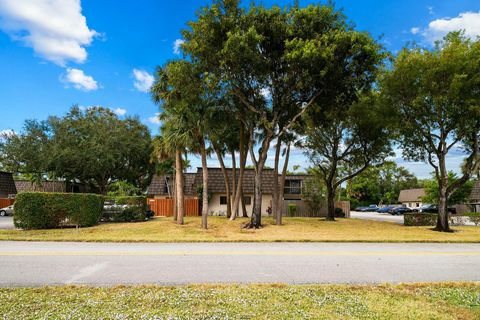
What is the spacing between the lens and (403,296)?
5602mm

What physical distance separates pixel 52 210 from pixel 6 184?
3443 cm

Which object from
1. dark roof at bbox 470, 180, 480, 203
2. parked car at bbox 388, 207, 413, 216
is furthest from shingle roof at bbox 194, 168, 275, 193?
dark roof at bbox 470, 180, 480, 203

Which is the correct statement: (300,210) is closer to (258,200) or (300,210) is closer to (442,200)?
(442,200)

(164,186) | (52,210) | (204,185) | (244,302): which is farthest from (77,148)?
(244,302)

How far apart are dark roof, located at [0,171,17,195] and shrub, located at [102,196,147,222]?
98.2 feet

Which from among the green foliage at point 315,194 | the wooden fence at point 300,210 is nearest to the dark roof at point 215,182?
the wooden fence at point 300,210

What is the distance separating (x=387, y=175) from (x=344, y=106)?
6257 centimetres

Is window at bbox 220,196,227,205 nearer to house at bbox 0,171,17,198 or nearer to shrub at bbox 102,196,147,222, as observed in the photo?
shrub at bbox 102,196,147,222

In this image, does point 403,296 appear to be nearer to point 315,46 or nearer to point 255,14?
point 315,46

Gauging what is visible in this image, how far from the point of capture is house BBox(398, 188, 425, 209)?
66188 mm

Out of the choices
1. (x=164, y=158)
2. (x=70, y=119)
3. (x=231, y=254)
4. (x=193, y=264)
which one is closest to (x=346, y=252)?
(x=231, y=254)

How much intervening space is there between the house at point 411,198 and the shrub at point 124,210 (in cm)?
5771

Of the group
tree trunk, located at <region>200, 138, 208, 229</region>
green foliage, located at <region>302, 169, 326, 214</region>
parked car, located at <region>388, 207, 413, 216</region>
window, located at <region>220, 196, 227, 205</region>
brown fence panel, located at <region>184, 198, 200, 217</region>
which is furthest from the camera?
parked car, located at <region>388, 207, 413, 216</region>

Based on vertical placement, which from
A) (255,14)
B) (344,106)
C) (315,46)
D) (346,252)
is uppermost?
(255,14)
